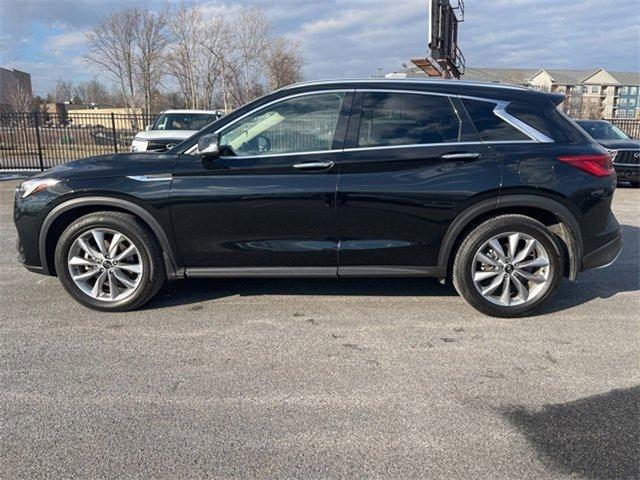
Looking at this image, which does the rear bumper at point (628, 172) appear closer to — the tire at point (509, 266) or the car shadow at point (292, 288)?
the car shadow at point (292, 288)

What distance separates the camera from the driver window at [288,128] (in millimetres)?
3881

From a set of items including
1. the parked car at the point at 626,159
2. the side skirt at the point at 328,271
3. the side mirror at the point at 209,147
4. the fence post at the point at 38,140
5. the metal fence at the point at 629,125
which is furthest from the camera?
the metal fence at the point at 629,125

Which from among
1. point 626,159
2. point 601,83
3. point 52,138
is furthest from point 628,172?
point 601,83

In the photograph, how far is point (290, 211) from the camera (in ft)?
12.6

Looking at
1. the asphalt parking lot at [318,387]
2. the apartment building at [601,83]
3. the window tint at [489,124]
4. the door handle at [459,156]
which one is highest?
the apartment building at [601,83]

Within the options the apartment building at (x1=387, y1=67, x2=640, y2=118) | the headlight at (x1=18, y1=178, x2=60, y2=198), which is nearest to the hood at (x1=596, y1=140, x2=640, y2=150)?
the headlight at (x1=18, y1=178, x2=60, y2=198)

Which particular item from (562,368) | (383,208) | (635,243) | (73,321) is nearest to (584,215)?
(562,368)

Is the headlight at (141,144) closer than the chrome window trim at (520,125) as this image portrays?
No

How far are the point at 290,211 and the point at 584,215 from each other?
93.4 inches

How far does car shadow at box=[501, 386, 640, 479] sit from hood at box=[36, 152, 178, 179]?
3047mm

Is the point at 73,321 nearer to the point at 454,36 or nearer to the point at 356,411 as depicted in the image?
the point at 356,411

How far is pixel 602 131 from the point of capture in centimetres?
1288

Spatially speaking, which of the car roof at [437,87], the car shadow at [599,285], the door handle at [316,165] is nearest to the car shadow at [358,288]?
the car shadow at [599,285]

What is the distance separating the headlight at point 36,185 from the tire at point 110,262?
1.23 ft
